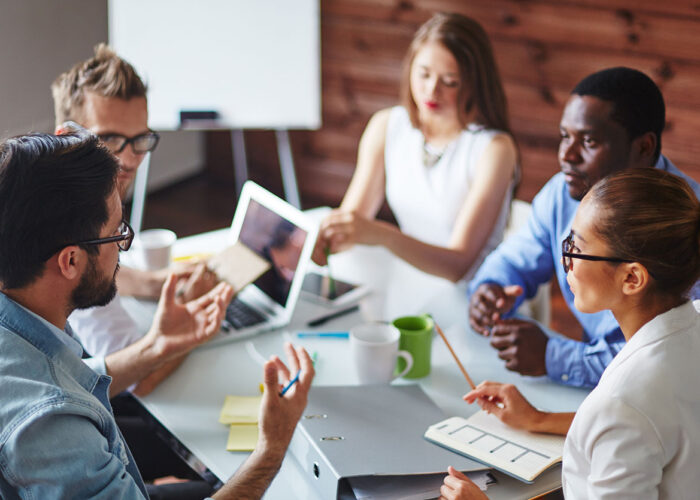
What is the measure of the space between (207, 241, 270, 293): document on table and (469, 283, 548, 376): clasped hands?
1.62ft

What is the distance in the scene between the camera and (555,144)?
350 centimetres

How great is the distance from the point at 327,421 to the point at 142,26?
7.18ft

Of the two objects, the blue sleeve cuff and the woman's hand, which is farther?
the blue sleeve cuff

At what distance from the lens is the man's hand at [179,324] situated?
138 cm

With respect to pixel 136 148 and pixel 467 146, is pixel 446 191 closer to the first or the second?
pixel 467 146

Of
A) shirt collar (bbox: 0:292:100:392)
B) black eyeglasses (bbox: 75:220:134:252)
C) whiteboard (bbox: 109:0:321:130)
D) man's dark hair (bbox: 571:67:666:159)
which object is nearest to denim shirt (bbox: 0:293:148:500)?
shirt collar (bbox: 0:292:100:392)

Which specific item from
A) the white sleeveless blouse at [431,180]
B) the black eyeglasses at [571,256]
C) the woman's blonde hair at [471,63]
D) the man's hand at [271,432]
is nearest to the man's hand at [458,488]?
the man's hand at [271,432]

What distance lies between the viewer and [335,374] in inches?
56.4

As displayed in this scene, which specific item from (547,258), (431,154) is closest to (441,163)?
(431,154)

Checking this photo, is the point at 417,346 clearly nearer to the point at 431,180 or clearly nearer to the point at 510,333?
the point at 510,333

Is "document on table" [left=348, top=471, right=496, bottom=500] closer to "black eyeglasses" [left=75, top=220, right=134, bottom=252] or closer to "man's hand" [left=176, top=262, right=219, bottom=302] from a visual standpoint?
"black eyeglasses" [left=75, top=220, right=134, bottom=252]

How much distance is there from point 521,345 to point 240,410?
56 cm

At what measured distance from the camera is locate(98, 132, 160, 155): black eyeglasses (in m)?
1.59

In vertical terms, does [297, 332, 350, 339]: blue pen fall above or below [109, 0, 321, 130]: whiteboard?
below
